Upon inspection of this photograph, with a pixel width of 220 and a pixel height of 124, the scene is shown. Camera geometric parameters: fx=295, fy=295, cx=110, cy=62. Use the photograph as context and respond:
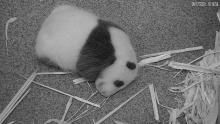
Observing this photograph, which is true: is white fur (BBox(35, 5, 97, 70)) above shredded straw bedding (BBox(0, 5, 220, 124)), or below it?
above

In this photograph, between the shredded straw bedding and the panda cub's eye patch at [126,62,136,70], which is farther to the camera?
the shredded straw bedding

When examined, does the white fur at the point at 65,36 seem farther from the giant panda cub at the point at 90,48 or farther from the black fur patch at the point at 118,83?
the black fur patch at the point at 118,83

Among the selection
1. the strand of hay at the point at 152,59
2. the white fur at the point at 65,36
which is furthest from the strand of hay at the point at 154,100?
the white fur at the point at 65,36

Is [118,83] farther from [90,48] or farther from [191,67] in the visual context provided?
[191,67]

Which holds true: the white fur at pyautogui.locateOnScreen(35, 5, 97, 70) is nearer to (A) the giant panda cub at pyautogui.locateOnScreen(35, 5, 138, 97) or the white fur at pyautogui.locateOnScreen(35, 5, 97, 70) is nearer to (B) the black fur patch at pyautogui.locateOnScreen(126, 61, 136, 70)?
(A) the giant panda cub at pyautogui.locateOnScreen(35, 5, 138, 97)

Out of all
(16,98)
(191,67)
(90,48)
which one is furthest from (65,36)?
(191,67)

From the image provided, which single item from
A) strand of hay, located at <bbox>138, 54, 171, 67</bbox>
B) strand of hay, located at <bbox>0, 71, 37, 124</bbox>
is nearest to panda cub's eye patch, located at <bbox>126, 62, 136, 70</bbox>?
strand of hay, located at <bbox>138, 54, 171, 67</bbox>

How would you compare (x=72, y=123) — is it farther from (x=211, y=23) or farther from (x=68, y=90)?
(x=211, y=23)

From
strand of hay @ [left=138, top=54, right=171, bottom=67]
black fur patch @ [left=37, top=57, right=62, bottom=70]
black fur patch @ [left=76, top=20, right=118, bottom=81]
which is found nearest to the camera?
black fur patch @ [left=76, top=20, right=118, bottom=81]
